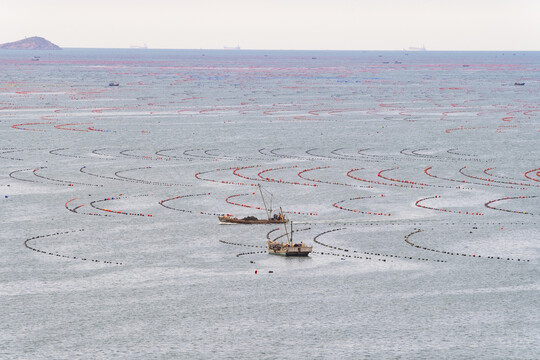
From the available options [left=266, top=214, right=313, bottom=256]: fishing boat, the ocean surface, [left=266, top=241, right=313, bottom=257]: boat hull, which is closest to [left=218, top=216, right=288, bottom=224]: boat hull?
the ocean surface

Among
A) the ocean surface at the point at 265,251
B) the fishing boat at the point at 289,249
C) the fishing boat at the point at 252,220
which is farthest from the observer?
the fishing boat at the point at 252,220

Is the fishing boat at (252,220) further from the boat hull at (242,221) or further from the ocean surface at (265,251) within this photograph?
the ocean surface at (265,251)

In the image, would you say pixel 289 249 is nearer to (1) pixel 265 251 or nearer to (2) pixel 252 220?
(1) pixel 265 251

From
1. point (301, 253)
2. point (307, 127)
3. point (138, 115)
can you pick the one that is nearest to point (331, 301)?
point (301, 253)

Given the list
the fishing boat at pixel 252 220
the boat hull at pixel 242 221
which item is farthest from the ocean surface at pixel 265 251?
the fishing boat at pixel 252 220

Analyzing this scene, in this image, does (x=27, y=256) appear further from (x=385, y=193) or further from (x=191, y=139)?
(x=191, y=139)

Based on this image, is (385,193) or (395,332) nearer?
(395,332)

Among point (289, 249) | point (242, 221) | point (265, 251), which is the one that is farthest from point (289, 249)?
point (242, 221)

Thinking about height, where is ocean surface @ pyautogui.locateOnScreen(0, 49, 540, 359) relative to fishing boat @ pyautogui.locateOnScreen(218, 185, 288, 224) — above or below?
below

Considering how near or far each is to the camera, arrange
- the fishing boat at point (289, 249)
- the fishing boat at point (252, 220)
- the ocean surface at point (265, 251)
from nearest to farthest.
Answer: the ocean surface at point (265, 251), the fishing boat at point (289, 249), the fishing boat at point (252, 220)

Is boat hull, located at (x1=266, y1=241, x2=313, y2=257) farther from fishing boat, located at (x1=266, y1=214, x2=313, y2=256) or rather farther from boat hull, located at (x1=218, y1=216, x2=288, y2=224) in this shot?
boat hull, located at (x1=218, y1=216, x2=288, y2=224)

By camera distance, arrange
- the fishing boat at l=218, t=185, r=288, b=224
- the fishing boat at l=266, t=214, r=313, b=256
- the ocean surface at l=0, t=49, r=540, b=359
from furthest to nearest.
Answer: the fishing boat at l=218, t=185, r=288, b=224 < the fishing boat at l=266, t=214, r=313, b=256 < the ocean surface at l=0, t=49, r=540, b=359
